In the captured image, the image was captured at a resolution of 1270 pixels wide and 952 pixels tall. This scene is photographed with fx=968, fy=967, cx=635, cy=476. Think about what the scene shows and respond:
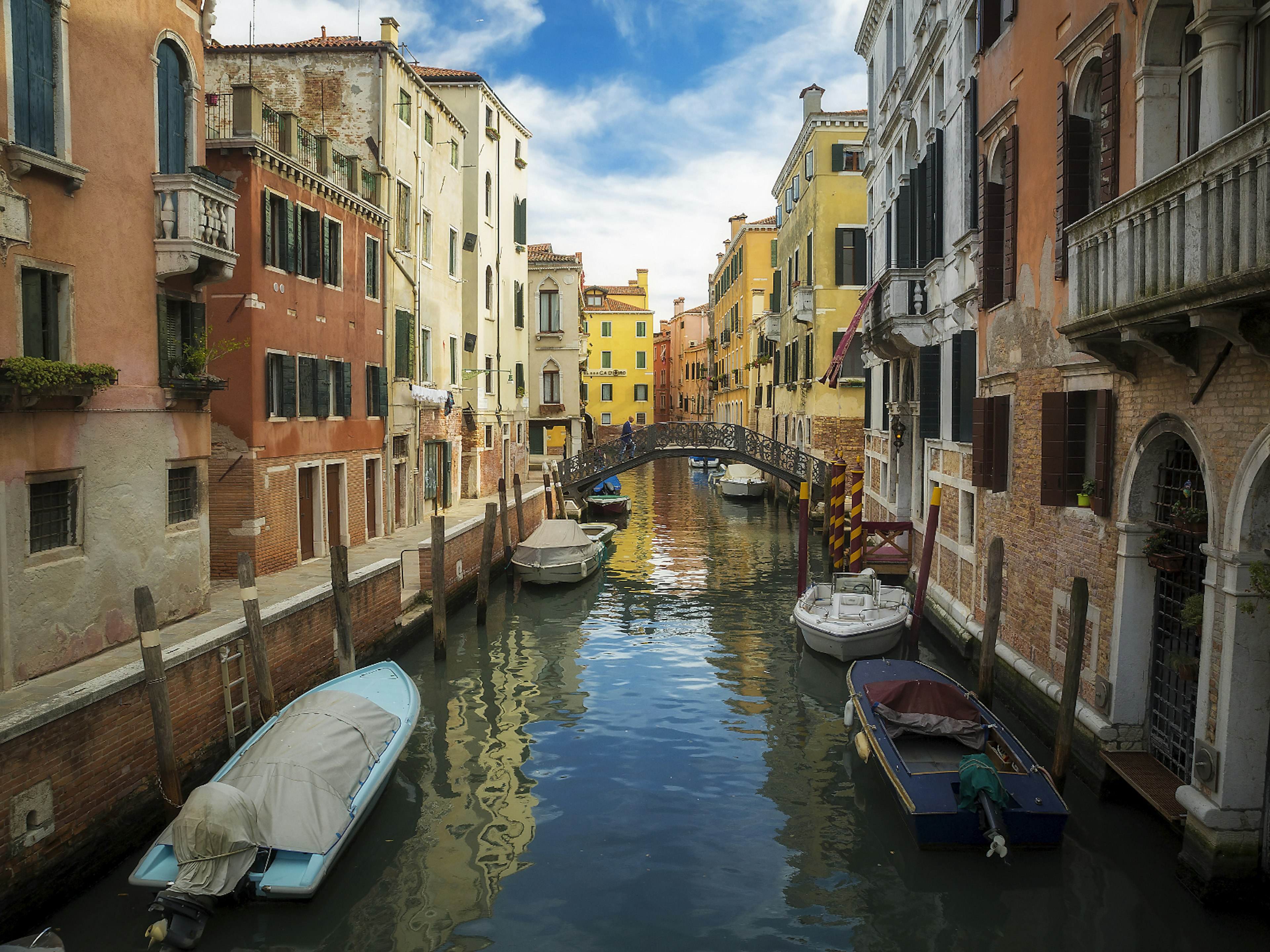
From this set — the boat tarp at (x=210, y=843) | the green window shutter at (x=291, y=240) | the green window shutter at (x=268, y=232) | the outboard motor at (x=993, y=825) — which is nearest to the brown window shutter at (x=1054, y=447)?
the outboard motor at (x=993, y=825)

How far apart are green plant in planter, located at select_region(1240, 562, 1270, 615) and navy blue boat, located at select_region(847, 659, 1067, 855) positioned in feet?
6.83

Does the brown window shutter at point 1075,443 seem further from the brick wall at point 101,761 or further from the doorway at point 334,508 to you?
the doorway at point 334,508

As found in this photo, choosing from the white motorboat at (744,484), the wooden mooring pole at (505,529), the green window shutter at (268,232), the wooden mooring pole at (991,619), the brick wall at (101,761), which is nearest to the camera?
the brick wall at (101,761)

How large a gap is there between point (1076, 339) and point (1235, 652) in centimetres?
259

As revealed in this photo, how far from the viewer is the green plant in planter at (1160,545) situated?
7.26 metres

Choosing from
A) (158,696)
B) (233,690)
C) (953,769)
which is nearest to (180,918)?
(158,696)

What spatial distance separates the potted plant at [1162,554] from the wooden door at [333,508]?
12501mm

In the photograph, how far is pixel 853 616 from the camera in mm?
12945

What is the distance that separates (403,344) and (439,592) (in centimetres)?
827

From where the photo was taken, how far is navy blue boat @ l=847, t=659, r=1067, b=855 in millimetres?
7086

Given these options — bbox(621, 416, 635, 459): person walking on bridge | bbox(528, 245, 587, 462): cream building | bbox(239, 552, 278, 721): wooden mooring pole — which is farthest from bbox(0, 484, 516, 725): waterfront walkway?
bbox(528, 245, 587, 462): cream building

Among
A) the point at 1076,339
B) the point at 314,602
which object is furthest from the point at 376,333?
the point at 1076,339

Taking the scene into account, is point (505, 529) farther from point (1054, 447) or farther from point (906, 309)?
point (1054, 447)

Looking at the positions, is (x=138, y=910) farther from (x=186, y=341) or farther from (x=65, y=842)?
(x=186, y=341)
